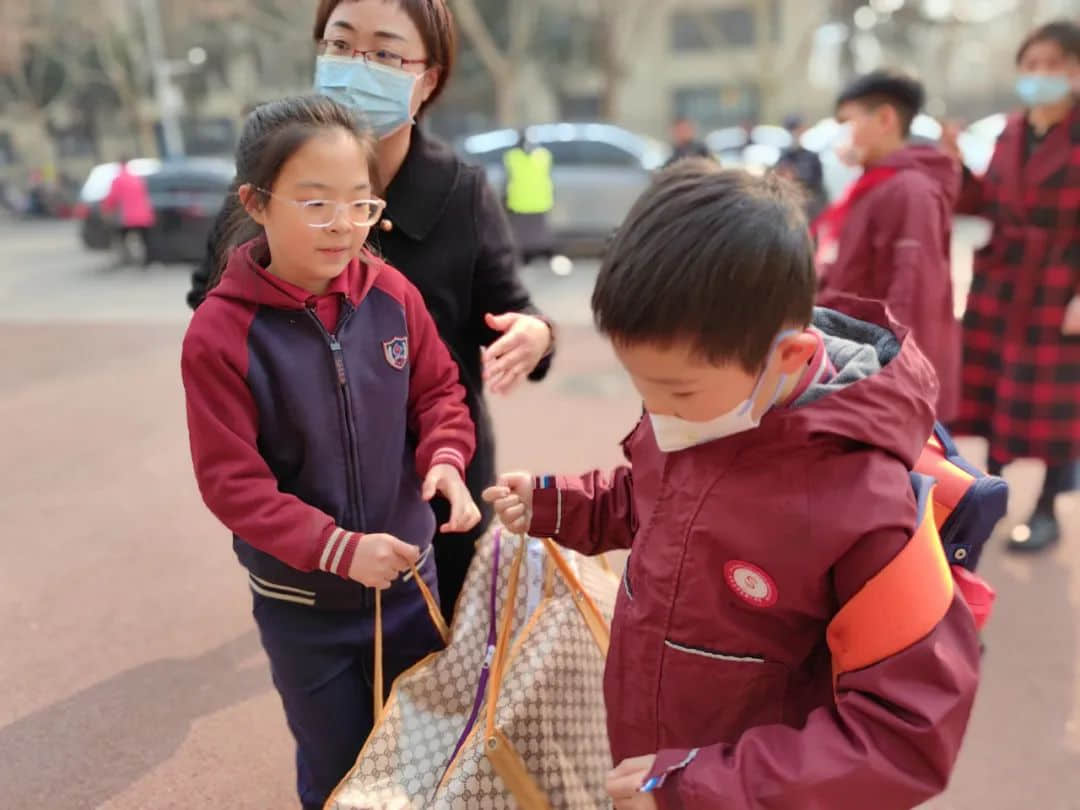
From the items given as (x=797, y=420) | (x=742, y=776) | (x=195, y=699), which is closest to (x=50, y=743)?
(x=195, y=699)

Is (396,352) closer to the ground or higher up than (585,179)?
higher up

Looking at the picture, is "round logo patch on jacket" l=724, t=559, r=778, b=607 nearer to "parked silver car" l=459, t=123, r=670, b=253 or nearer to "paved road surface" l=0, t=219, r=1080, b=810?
"paved road surface" l=0, t=219, r=1080, b=810

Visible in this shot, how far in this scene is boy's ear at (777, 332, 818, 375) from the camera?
1.08 m

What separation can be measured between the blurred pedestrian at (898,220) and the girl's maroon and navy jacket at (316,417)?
1.65 metres

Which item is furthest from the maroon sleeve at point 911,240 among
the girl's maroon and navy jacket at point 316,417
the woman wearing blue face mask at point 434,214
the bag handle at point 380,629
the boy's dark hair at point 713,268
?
the boy's dark hair at point 713,268

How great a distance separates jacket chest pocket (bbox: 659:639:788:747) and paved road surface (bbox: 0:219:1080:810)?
136cm

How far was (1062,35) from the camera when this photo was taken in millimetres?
3119

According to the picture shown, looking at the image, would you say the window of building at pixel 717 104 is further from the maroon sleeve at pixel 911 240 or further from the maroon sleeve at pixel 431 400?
the maroon sleeve at pixel 431 400

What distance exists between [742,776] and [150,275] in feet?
37.3

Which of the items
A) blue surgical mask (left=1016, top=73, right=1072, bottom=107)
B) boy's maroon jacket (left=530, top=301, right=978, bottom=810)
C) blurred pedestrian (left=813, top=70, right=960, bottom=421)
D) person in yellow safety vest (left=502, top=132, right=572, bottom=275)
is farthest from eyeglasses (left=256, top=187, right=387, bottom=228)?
person in yellow safety vest (left=502, top=132, right=572, bottom=275)

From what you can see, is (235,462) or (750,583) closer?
(750,583)

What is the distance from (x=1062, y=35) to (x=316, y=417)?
2.98 m

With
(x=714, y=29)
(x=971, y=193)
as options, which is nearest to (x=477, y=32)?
(x=714, y=29)

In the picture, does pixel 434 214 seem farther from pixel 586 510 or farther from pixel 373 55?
pixel 586 510
